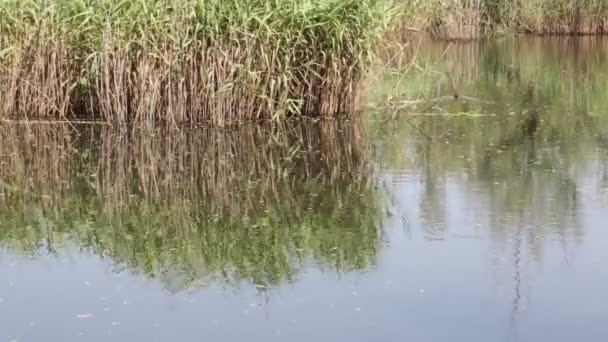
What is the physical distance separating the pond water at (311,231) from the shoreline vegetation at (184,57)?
0.28 m

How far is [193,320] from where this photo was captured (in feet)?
12.3

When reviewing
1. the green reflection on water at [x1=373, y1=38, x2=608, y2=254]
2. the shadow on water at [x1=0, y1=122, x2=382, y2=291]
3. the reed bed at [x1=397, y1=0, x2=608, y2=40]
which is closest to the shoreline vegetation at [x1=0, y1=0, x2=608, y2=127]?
the shadow on water at [x1=0, y1=122, x2=382, y2=291]

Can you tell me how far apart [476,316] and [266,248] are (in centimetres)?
121

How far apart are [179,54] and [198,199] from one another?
210 cm

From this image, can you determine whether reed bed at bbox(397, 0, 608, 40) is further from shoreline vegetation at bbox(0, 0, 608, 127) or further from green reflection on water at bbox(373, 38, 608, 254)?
shoreline vegetation at bbox(0, 0, 608, 127)

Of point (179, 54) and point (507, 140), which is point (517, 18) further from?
point (179, 54)

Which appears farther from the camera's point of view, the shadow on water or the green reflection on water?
the green reflection on water

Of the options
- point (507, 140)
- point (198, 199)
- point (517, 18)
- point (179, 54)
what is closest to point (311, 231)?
point (198, 199)

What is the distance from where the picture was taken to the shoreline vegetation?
7.52 meters

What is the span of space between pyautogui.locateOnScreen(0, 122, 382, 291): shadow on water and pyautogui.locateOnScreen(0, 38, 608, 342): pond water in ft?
0.05

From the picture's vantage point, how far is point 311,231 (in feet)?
16.3

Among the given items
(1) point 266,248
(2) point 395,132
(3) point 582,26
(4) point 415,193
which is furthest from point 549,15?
(1) point 266,248

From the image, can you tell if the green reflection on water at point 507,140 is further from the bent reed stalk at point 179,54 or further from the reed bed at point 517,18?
the reed bed at point 517,18

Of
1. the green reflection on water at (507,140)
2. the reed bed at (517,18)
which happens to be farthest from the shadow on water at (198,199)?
the reed bed at (517,18)
